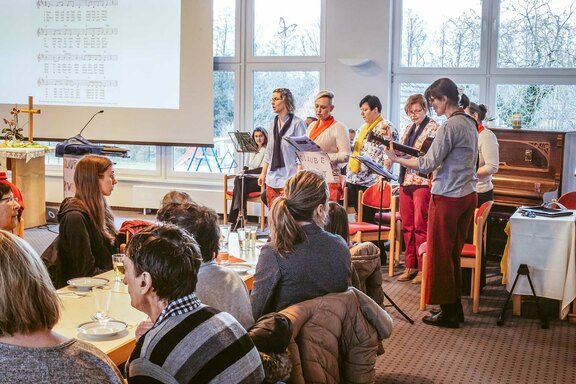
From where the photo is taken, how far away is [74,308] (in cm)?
295

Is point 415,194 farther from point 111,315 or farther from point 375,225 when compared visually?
point 111,315

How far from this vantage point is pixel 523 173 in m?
6.93

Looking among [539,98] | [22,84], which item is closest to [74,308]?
[539,98]

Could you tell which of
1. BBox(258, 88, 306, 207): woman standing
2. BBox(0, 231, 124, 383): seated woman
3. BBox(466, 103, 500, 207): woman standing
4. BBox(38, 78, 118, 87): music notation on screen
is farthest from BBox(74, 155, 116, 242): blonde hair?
BBox(38, 78, 118, 87): music notation on screen

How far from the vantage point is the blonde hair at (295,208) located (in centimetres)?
299

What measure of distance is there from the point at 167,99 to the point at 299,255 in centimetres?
663

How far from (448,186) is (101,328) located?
2.78 metres

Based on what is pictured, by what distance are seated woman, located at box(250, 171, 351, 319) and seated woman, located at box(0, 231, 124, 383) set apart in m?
1.27

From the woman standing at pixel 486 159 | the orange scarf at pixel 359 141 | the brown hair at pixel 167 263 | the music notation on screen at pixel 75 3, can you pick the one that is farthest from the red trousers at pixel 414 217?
the music notation on screen at pixel 75 3

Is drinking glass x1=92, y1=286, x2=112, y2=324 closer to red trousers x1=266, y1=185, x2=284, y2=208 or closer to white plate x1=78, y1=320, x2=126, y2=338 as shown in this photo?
white plate x1=78, y1=320, x2=126, y2=338

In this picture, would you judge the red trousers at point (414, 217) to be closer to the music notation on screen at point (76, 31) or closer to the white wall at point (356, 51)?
the white wall at point (356, 51)

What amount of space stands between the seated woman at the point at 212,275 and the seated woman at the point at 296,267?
0.26 m

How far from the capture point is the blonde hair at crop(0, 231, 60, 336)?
1.67m

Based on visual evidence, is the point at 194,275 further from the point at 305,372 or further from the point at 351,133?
the point at 351,133
